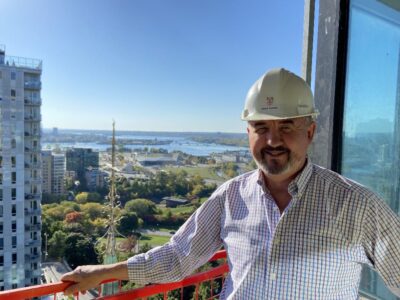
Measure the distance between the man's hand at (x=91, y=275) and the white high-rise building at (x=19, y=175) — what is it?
9922mm

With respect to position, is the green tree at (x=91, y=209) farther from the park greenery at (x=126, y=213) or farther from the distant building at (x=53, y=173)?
the distant building at (x=53, y=173)

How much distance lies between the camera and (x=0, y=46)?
10.1m

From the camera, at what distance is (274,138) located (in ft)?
3.49

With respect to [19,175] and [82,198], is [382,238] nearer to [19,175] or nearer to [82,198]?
[82,198]

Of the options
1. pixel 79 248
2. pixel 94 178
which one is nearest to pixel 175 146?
pixel 94 178

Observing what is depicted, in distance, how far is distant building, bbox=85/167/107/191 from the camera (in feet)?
26.7

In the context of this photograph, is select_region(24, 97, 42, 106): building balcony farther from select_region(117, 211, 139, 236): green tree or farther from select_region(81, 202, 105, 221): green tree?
select_region(117, 211, 139, 236): green tree

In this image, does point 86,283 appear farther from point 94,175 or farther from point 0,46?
point 0,46

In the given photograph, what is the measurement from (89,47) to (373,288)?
77.0 ft

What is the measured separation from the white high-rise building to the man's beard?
1026 centimetres

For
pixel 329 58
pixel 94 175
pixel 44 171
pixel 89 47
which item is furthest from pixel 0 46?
pixel 89 47

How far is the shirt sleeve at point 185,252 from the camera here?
3.93 ft

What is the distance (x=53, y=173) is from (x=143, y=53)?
16.4 meters

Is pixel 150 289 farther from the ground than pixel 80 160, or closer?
farther from the ground
